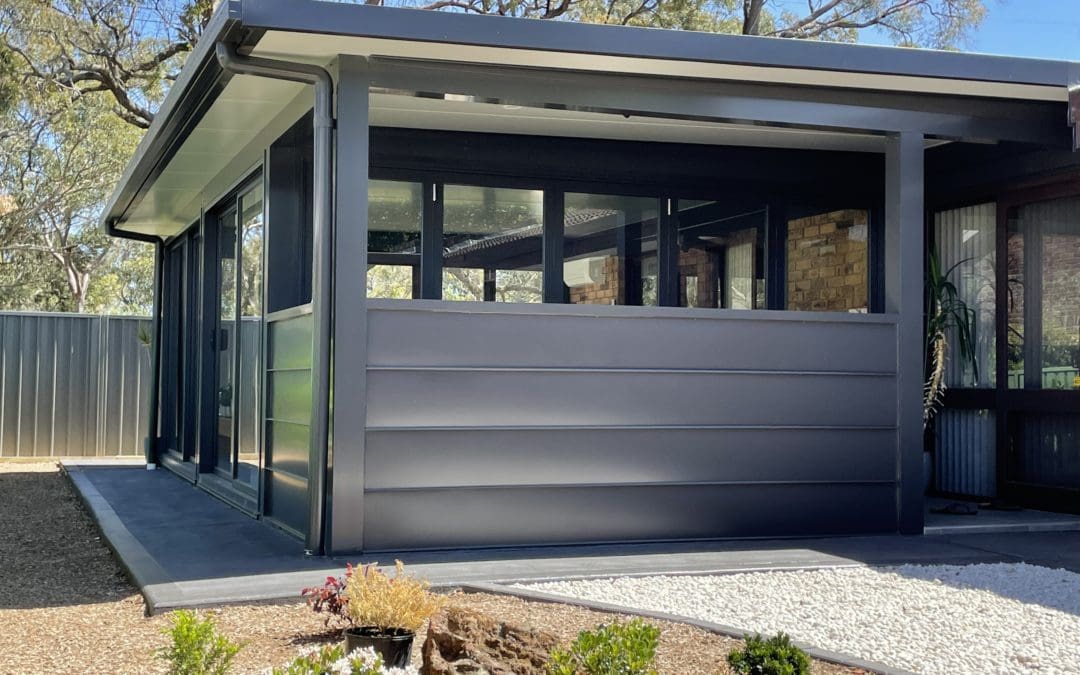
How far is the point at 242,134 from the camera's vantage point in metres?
7.96

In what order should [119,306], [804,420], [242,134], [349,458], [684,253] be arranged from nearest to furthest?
[349,458], [804,420], [242,134], [684,253], [119,306]

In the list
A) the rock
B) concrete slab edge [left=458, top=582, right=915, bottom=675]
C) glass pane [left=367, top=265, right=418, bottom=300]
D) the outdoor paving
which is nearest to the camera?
the rock

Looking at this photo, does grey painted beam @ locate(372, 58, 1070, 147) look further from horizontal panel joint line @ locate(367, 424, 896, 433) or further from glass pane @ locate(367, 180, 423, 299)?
glass pane @ locate(367, 180, 423, 299)

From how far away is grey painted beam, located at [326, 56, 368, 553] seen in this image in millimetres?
6078

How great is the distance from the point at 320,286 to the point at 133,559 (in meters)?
1.73

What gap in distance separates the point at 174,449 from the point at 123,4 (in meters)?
7.62

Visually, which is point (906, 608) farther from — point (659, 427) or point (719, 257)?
point (719, 257)

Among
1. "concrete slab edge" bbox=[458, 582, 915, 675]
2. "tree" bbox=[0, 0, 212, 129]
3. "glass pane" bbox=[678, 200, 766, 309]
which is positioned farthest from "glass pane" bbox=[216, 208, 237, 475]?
"tree" bbox=[0, 0, 212, 129]

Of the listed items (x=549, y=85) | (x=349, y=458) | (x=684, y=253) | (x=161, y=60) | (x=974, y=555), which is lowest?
(x=974, y=555)

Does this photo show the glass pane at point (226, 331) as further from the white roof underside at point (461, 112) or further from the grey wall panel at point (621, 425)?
the grey wall panel at point (621, 425)

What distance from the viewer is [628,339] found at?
671 centimetres

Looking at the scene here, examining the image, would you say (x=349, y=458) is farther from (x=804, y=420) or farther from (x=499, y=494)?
(x=804, y=420)

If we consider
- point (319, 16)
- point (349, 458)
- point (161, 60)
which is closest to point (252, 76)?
point (319, 16)

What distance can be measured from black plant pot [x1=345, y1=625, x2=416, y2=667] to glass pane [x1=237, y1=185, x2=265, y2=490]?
13.3 ft
